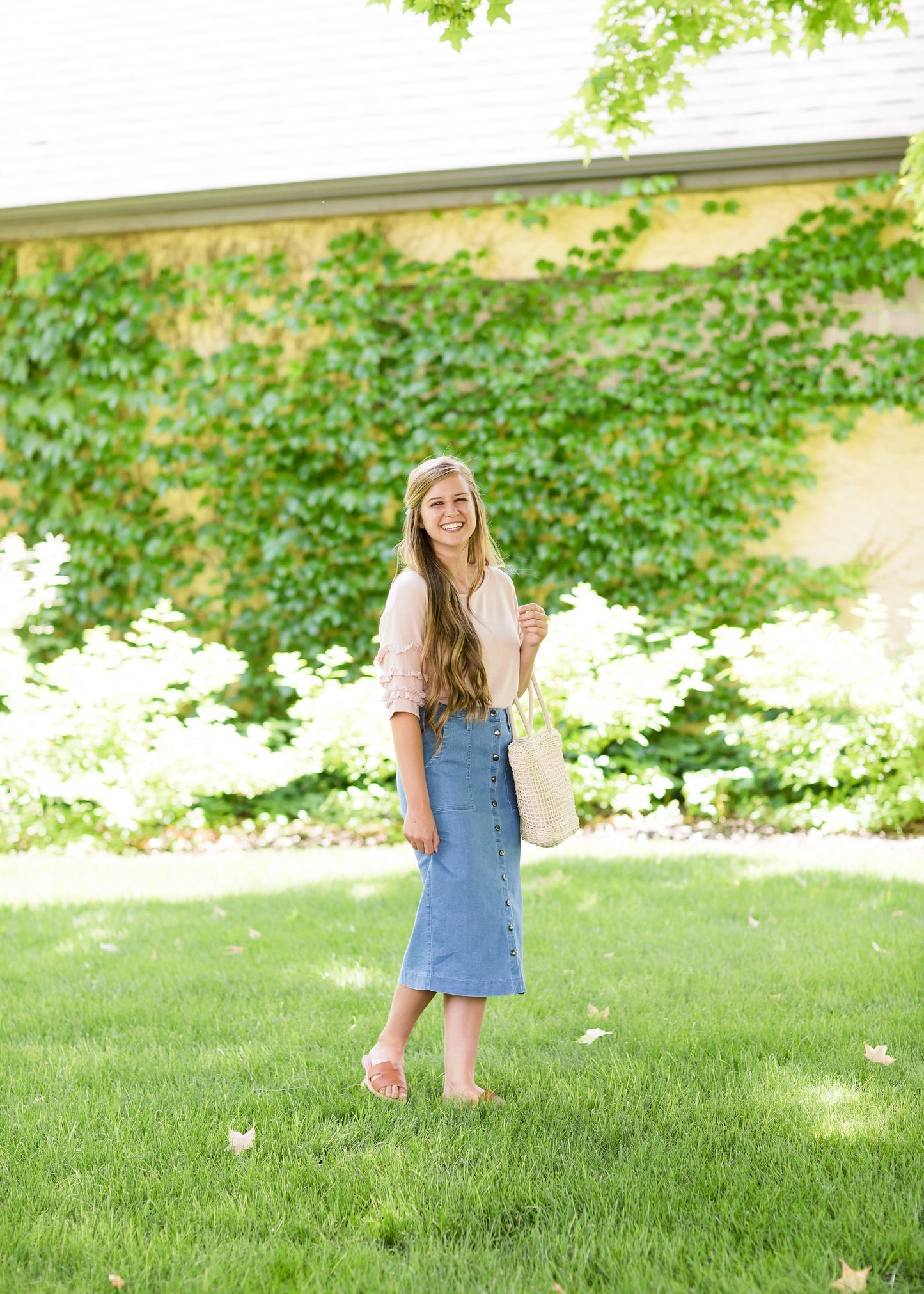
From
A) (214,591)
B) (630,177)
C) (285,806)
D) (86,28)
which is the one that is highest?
(86,28)

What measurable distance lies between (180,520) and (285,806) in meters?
2.43

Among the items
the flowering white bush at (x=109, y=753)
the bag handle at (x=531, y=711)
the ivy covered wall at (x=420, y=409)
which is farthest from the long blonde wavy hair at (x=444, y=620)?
the ivy covered wall at (x=420, y=409)

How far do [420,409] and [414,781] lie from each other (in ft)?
17.7

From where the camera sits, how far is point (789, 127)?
7.05 metres

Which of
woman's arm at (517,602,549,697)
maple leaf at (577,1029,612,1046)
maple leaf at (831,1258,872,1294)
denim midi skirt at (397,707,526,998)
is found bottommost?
maple leaf at (577,1029,612,1046)

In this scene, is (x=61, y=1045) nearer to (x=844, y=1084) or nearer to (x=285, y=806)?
(x=844, y=1084)

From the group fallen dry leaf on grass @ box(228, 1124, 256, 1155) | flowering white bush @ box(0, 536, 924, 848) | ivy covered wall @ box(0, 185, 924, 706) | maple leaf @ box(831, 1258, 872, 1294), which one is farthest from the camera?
ivy covered wall @ box(0, 185, 924, 706)

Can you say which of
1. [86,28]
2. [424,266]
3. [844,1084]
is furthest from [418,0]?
[86,28]

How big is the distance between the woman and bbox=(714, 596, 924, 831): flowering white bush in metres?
3.92

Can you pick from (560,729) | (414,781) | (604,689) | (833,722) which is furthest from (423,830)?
(833,722)

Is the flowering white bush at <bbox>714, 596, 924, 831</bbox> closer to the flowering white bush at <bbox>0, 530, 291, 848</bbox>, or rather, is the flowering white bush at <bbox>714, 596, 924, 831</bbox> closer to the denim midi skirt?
the flowering white bush at <bbox>0, 530, 291, 848</bbox>

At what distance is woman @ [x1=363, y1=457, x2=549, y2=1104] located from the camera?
2.68m

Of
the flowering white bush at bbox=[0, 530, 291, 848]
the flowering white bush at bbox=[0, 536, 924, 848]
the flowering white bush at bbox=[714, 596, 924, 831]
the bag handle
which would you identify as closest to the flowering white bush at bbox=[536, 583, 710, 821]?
the flowering white bush at bbox=[0, 536, 924, 848]

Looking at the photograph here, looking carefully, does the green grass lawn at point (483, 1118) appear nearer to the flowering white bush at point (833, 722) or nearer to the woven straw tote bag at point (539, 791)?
the woven straw tote bag at point (539, 791)
